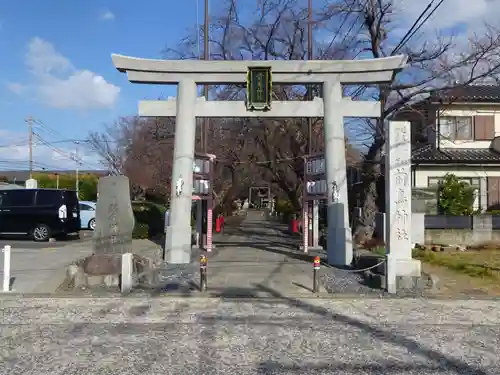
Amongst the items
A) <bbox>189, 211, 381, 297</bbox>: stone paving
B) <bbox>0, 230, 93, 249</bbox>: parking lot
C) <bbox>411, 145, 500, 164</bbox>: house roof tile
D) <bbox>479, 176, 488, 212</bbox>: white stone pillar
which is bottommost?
<bbox>189, 211, 381, 297</bbox>: stone paving

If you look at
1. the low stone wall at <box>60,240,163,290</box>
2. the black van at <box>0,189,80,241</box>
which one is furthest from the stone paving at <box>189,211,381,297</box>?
the black van at <box>0,189,80,241</box>

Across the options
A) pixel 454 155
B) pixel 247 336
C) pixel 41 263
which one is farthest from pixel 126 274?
pixel 454 155

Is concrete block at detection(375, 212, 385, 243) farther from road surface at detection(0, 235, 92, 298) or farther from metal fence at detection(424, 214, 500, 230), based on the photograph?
road surface at detection(0, 235, 92, 298)

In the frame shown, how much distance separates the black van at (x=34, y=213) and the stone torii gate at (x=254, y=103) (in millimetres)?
7305

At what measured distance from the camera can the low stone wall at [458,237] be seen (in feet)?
65.2

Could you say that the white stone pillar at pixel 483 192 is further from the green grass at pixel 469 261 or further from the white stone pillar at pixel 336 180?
the white stone pillar at pixel 336 180

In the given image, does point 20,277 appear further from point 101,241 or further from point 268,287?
point 268,287

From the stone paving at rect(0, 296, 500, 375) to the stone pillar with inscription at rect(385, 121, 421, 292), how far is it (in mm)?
1577

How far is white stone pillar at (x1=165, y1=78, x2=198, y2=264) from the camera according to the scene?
15.5m

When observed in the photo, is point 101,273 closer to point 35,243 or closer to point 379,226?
point 35,243

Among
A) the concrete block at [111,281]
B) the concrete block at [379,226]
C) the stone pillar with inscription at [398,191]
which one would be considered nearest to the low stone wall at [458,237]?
the concrete block at [379,226]

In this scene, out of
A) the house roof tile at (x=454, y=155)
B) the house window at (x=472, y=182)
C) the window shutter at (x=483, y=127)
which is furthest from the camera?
the window shutter at (x=483, y=127)

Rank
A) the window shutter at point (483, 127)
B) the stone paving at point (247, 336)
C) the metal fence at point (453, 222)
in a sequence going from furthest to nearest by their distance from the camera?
the window shutter at point (483, 127)
the metal fence at point (453, 222)
the stone paving at point (247, 336)

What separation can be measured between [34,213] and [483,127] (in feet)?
68.2
